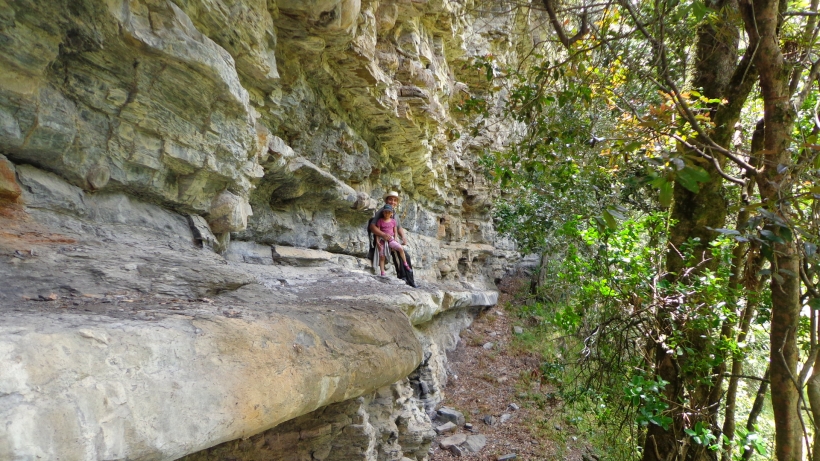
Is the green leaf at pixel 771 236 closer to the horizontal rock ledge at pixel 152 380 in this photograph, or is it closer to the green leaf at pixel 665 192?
the green leaf at pixel 665 192

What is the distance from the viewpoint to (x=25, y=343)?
126 centimetres

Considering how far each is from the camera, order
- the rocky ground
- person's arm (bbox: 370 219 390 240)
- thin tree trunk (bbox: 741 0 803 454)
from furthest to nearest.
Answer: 1. person's arm (bbox: 370 219 390 240)
2. the rocky ground
3. thin tree trunk (bbox: 741 0 803 454)

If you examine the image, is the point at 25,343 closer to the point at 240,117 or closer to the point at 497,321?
the point at 240,117

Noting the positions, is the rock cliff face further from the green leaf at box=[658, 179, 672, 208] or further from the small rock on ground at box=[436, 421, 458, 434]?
the green leaf at box=[658, 179, 672, 208]

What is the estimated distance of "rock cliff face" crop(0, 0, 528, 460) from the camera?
56.6 inches

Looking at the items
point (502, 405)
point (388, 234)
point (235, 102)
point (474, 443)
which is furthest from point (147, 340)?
point (502, 405)

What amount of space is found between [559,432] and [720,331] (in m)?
3.53

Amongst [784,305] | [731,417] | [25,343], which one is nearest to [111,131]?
[25,343]

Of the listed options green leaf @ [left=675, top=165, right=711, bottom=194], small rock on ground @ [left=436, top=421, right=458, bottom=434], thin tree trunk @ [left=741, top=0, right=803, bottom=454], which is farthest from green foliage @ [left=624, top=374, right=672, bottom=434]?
small rock on ground @ [left=436, top=421, right=458, bottom=434]

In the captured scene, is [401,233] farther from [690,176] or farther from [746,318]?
[690,176]

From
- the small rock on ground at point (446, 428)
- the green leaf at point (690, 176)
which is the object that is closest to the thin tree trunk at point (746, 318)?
the green leaf at point (690, 176)

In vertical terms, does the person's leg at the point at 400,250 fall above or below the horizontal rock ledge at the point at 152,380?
above

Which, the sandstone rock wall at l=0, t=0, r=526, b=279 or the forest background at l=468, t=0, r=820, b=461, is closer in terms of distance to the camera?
the forest background at l=468, t=0, r=820, b=461

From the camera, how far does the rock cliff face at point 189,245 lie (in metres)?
1.44
